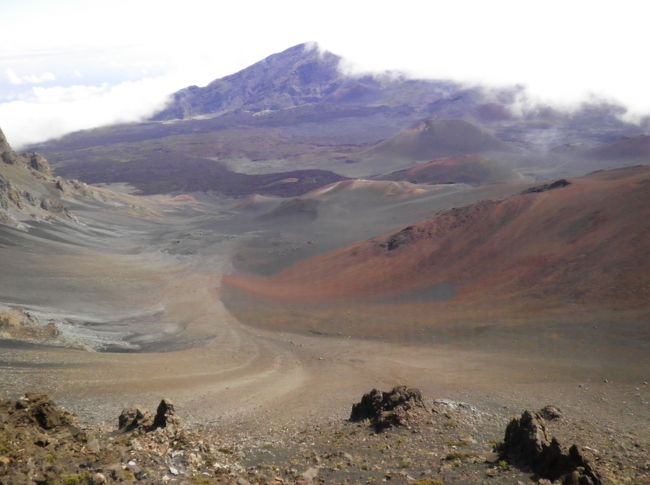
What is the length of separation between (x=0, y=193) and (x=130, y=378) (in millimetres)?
39007

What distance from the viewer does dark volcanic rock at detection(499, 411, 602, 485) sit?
446 inches

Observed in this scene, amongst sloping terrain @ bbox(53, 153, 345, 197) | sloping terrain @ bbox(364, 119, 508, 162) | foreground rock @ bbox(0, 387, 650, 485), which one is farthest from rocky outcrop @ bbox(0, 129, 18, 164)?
sloping terrain @ bbox(364, 119, 508, 162)

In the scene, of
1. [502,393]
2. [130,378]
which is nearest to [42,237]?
[130,378]

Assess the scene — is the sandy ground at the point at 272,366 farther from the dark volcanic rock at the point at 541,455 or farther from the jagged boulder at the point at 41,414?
the jagged boulder at the point at 41,414

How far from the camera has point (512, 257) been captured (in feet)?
118

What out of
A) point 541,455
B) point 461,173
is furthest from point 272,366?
point 461,173

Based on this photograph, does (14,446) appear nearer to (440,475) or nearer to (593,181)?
(440,475)

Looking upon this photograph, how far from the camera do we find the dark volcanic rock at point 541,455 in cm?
1134

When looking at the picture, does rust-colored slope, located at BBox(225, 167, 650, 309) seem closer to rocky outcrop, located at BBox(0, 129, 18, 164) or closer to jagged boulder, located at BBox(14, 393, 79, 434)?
jagged boulder, located at BBox(14, 393, 79, 434)

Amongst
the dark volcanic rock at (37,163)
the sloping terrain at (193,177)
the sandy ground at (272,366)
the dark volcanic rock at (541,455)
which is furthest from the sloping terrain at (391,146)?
the dark volcanic rock at (541,455)

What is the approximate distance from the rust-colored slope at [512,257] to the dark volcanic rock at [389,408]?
551 inches

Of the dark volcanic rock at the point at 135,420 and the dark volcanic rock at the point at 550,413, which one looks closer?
the dark volcanic rock at the point at 135,420

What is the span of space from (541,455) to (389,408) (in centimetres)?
523

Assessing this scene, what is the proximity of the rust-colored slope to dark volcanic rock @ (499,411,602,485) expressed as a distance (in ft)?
50.8
